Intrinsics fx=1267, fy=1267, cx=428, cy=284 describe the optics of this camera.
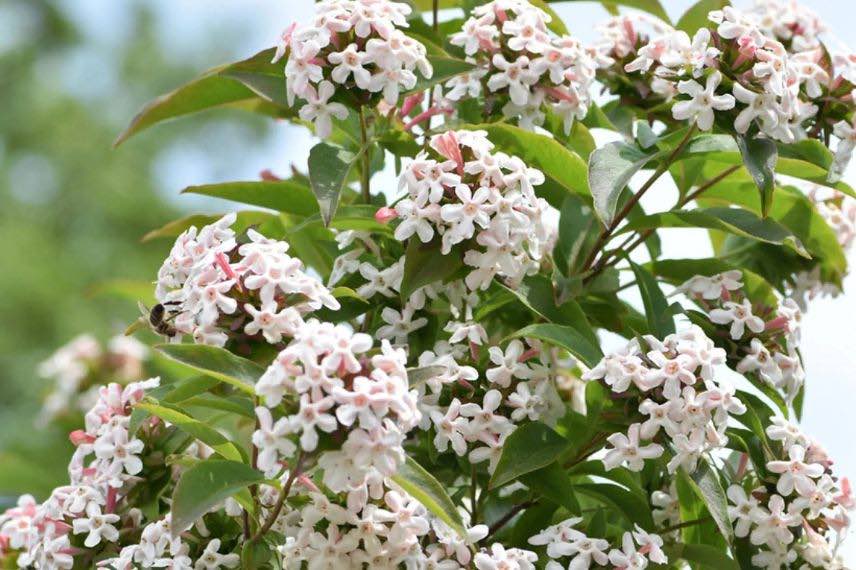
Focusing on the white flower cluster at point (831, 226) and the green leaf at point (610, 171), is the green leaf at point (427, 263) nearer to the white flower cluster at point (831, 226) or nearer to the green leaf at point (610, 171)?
the green leaf at point (610, 171)

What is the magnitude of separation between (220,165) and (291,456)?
13.3 meters

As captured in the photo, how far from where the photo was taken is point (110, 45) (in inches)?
A: 593

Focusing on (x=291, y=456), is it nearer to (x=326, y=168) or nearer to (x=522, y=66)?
(x=326, y=168)

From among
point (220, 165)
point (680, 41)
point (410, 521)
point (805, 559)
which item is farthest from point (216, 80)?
point (220, 165)

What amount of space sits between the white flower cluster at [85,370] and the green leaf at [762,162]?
2196 mm

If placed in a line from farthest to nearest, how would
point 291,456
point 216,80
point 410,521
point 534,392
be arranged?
point 216,80 → point 534,392 → point 410,521 → point 291,456

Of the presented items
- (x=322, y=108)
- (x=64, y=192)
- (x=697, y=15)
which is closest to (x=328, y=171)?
(x=322, y=108)

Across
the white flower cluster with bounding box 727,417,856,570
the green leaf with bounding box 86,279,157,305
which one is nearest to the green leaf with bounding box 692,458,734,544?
the white flower cluster with bounding box 727,417,856,570

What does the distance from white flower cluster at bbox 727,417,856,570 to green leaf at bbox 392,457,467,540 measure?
1.68ft

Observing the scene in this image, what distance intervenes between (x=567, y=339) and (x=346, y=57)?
467 mm

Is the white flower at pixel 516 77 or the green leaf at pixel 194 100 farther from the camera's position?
the green leaf at pixel 194 100

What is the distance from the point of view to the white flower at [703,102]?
5.45 ft

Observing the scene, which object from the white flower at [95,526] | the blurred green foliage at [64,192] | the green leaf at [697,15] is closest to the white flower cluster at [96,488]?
the white flower at [95,526]

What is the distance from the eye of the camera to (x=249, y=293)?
4.98 ft
